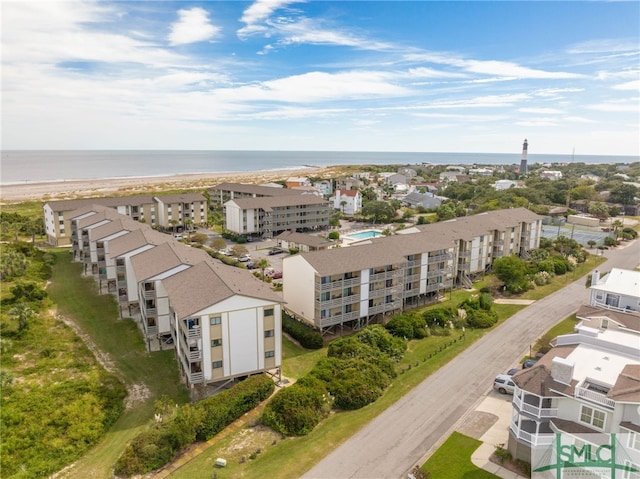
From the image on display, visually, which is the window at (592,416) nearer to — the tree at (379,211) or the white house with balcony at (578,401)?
the white house with balcony at (578,401)

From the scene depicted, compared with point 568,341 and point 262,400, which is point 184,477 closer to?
point 262,400

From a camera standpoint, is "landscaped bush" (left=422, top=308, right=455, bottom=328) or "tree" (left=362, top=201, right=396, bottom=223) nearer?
"landscaped bush" (left=422, top=308, right=455, bottom=328)

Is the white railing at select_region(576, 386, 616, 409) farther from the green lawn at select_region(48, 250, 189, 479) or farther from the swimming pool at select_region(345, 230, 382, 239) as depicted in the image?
the swimming pool at select_region(345, 230, 382, 239)

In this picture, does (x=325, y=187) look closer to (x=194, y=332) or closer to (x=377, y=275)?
(x=377, y=275)

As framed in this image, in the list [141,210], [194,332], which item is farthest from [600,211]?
[194,332]

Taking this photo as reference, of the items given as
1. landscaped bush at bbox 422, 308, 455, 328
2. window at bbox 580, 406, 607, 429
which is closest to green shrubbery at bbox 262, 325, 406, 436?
landscaped bush at bbox 422, 308, 455, 328

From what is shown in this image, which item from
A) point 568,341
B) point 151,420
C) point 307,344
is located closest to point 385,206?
point 307,344
